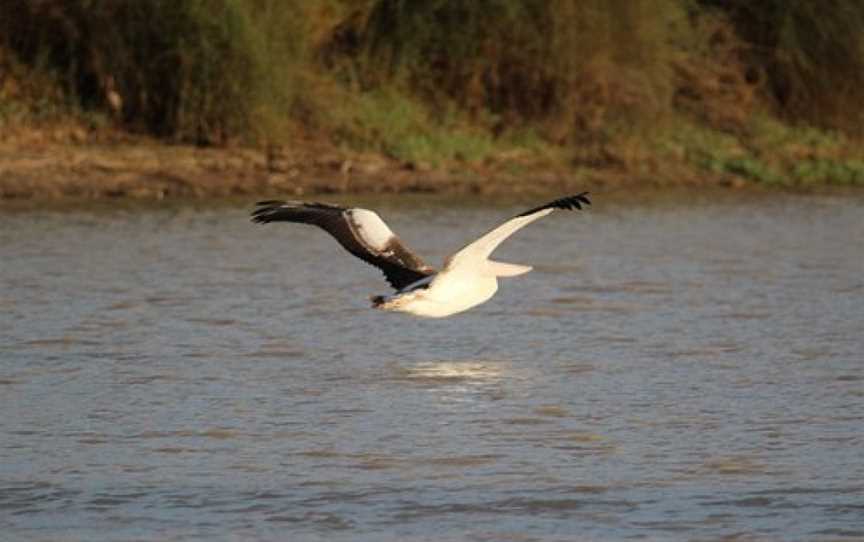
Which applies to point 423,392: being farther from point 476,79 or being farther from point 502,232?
point 476,79

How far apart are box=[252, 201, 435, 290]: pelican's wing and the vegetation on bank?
8664mm

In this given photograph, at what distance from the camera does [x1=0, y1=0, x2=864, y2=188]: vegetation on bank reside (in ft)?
61.4

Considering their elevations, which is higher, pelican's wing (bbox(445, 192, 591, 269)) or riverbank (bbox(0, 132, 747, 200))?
pelican's wing (bbox(445, 192, 591, 269))

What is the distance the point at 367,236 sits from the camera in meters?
9.73

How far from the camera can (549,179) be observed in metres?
19.3

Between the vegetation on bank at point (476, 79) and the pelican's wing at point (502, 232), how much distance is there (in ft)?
29.4

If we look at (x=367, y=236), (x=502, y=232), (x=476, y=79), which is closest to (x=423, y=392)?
(x=367, y=236)

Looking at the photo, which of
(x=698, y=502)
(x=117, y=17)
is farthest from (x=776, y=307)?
(x=117, y=17)

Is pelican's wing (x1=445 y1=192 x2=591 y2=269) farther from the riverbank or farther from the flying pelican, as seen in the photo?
the riverbank

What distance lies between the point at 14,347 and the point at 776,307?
15.0ft

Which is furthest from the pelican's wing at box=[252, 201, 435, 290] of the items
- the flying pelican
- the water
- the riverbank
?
the riverbank

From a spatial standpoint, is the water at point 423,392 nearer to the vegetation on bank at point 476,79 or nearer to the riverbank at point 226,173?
the riverbank at point 226,173

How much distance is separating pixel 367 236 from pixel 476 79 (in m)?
11.0

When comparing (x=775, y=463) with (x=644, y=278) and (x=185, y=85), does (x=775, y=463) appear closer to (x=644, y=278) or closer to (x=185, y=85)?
(x=644, y=278)
